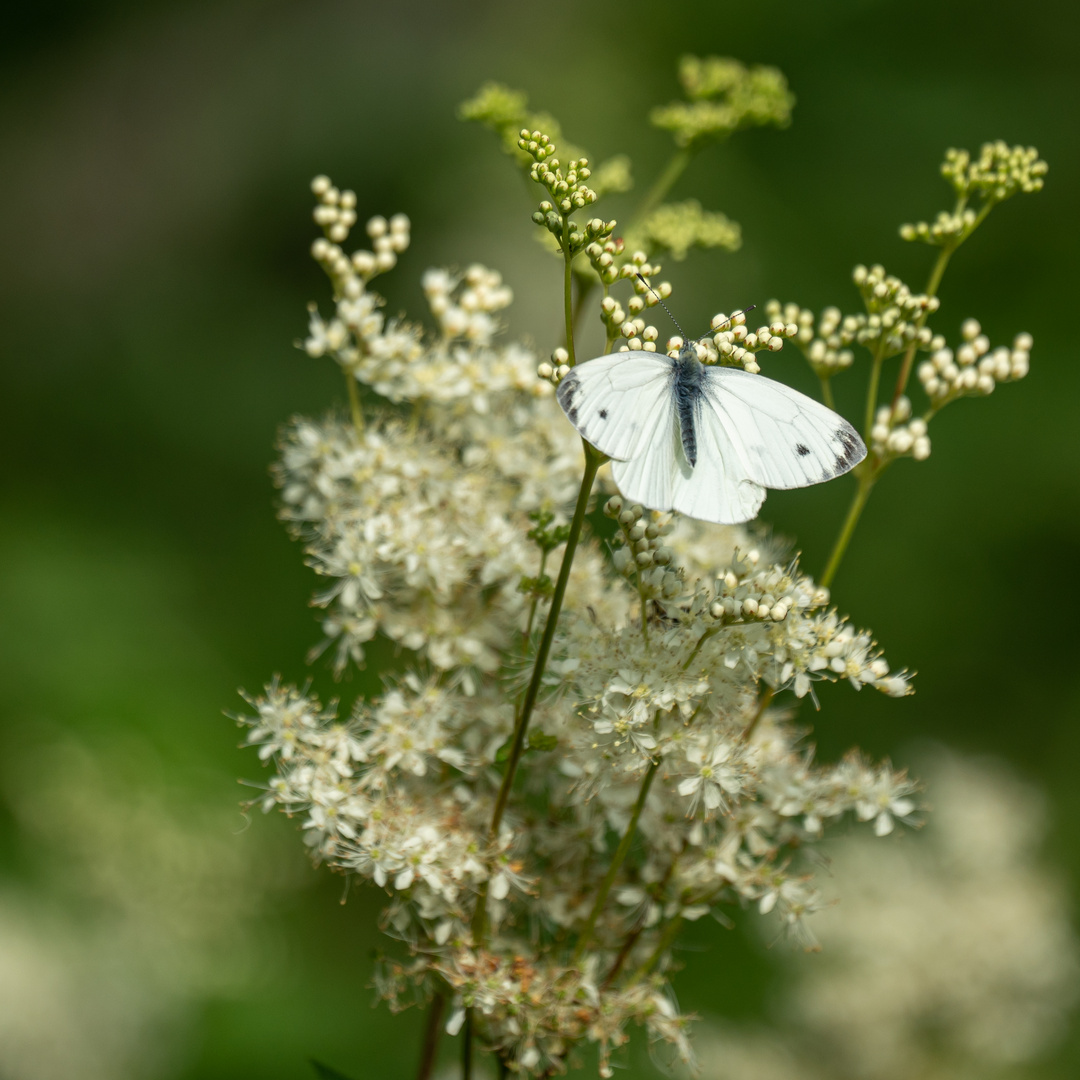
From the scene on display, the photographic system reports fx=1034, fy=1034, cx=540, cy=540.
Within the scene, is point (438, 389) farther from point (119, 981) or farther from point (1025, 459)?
point (1025, 459)

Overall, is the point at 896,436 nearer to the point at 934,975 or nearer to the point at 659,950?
the point at 659,950

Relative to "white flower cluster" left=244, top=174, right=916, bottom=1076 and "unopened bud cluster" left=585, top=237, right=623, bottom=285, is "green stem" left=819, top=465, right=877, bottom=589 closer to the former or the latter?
"white flower cluster" left=244, top=174, right=916, bottom=1076

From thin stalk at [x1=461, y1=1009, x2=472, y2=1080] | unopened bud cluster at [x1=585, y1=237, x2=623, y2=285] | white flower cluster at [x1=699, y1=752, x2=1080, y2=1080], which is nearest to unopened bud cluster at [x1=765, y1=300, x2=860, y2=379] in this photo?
unopened bud cluster at [x1=585, y1=237, x2=623, y2=285]

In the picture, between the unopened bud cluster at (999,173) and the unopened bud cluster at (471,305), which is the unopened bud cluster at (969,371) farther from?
the unopened bud cluster at (471,305)

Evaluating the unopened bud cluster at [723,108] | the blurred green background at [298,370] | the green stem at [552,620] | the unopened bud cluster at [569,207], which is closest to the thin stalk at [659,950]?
the green stem at [552,620]

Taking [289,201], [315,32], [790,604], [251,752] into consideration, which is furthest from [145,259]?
[790,604]
